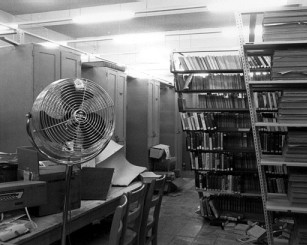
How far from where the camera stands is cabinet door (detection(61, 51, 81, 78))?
399 centimetres

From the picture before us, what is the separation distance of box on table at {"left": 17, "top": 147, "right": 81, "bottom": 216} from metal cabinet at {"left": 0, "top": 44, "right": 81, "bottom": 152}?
1.43m

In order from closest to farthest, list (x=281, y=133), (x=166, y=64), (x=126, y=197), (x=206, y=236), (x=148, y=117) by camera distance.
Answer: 1. (x=126, y=197)
2. (x=206, y=236)
3. (x=281, y=133)
4. (x=148, y=117)
5. (x=166, y=64)

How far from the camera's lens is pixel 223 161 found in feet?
14.8

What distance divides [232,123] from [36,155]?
300 cm

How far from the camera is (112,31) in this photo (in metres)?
8.93

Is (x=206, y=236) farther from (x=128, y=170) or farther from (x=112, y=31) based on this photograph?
(x=112, y=31)

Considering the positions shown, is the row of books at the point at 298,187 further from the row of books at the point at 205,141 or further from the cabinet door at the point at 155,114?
the cabinet door at the point at 155,114

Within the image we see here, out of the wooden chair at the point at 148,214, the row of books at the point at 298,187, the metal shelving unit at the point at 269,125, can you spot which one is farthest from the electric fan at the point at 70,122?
the row of books at the point at 298,187

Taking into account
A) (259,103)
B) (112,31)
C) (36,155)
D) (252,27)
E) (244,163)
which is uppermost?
(112,31)

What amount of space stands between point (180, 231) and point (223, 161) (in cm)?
107

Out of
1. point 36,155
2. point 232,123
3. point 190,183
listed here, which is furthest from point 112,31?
point 36,155

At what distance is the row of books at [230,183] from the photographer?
4.44m

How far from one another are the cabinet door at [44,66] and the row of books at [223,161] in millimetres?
2097

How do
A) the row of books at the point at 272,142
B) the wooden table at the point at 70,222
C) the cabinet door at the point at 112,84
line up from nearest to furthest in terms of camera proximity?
1. the wooden table at the point at 70,222
2. the row of books at the point at 272,142
3. the cabinet door at the point at 112,84
